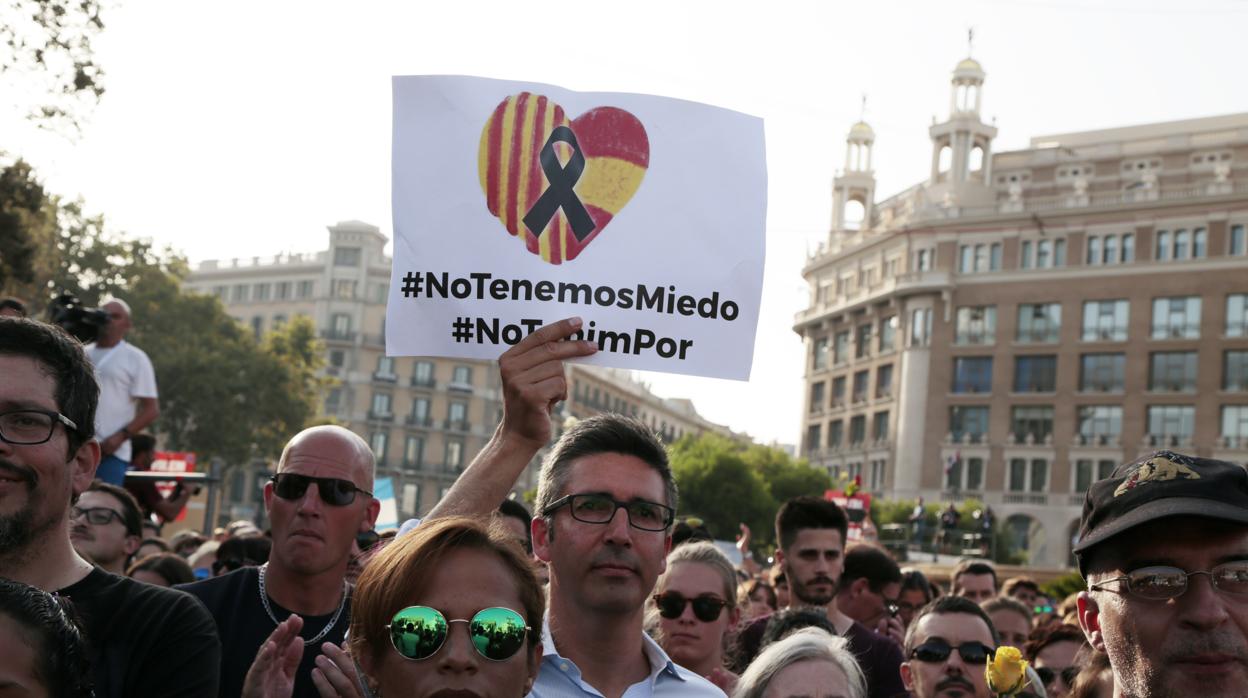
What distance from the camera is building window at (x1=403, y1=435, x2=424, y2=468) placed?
105 metres

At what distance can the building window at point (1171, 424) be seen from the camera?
73.6 meters

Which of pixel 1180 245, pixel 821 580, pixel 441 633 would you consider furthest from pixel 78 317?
pixel 1180 245

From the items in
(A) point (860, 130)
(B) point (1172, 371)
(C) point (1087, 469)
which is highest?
(A) point (860, 130)

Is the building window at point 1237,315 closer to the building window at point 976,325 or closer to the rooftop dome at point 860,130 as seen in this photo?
the building window at point 976,325

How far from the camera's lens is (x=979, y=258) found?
8081cm

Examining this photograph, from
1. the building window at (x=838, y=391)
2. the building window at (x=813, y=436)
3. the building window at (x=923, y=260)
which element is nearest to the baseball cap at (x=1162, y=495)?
the building window at (x=923, y=260)

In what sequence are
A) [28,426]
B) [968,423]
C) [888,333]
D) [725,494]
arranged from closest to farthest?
[28,426] < [725,494] < [968,423] < [888,333]

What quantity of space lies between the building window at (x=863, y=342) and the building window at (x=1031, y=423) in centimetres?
1080

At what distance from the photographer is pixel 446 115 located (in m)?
Answer: 4.64

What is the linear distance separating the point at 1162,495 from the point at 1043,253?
78935 mm

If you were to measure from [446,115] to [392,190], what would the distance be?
282mm

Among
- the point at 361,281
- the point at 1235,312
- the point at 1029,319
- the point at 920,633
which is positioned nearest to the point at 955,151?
the point at 1029,319

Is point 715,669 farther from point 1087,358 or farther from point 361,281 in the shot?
point 361,281

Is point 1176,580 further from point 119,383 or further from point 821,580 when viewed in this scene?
point 119,383
